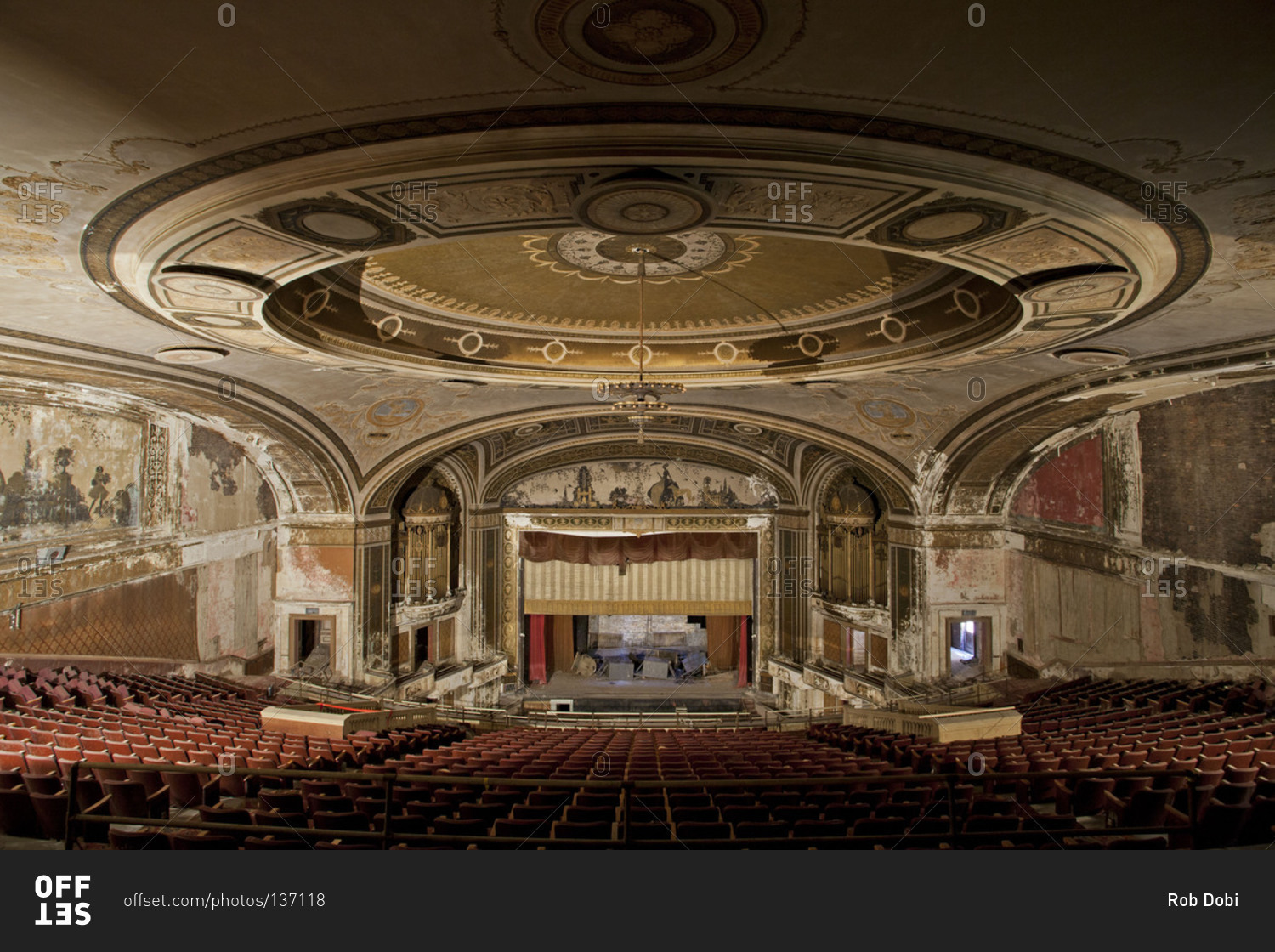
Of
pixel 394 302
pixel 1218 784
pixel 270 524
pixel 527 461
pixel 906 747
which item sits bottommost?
pixel 906 747

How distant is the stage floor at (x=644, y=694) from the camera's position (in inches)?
764

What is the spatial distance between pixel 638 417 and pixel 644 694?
1106 centimetres

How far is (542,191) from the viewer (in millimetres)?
4414

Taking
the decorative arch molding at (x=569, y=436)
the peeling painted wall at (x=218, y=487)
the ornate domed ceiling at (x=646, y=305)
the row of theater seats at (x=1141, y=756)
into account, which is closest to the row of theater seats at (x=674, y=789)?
A: the row of theater seats at (x=1141, y=756)

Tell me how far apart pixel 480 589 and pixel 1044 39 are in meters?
18.1

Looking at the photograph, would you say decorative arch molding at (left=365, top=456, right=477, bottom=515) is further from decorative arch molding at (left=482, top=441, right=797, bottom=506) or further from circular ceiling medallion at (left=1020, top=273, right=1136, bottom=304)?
circular ceiling medallion at (left=1020, top=273, right=1136, bottom=304)

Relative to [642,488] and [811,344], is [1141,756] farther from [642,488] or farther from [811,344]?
[642,488]

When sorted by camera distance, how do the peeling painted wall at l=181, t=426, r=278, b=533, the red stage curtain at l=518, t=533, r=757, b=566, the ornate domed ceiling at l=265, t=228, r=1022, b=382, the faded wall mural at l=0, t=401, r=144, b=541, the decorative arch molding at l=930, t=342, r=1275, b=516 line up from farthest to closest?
the red stage curtain at l=518, t=533, r=757, b=566
the peeling painted wall at l=181, t=426, r=278, b=533
the faded wall mural at l=0, t=401, r=144, b=541
the decorative arch molding at l=930, t=342, r=1275, b=516
the ornate domed ceiling at l=265, t=228, r=1022, b=382

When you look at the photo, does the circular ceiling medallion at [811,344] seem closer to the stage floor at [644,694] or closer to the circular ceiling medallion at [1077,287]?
the circular ceiling medallion at [1077,287]

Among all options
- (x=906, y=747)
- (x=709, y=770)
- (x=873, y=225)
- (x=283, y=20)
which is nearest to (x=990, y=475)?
(x=906, y=747)

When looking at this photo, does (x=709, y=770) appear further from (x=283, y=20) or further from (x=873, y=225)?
(x=283, y=20)

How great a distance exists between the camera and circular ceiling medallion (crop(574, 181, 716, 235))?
13.9ft

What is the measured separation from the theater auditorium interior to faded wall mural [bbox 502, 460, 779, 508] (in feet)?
0.38

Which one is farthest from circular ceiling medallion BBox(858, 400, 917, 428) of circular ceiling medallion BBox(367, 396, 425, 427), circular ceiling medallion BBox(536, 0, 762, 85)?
circular ceiling medallion BBox(536, 0, 762, 85)
